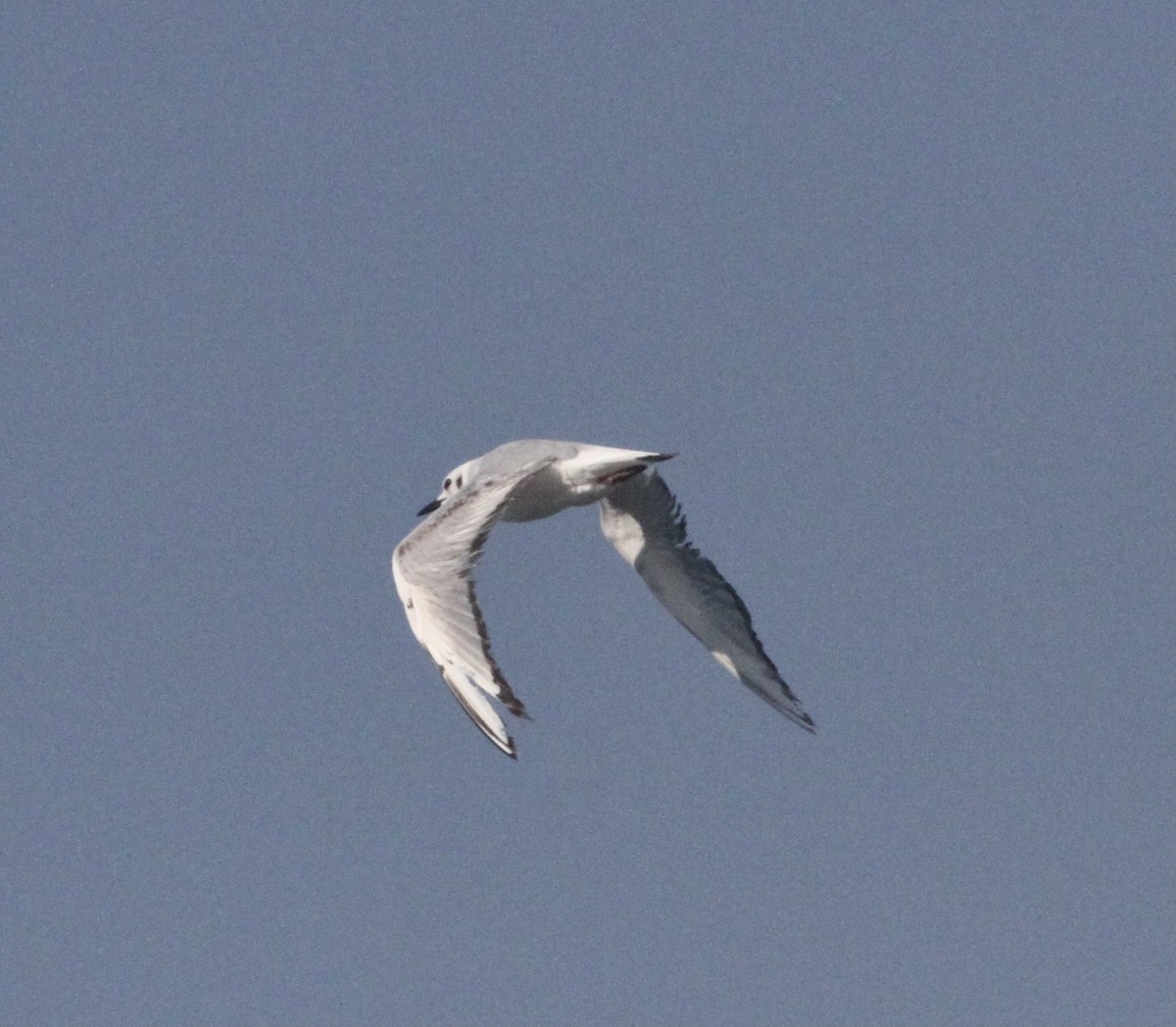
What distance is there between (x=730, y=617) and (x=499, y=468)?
A: 149 inches

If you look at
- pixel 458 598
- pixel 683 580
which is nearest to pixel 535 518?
pixel 683 580

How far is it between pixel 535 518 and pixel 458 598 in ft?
11.1

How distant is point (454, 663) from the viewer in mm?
18625

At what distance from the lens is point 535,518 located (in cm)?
2233

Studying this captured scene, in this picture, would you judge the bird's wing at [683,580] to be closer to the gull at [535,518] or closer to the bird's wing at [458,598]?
the gull at [535,518]

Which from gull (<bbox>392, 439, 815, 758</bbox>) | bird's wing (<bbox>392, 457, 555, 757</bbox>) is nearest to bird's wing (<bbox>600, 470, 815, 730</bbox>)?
gull (<bbox>392, 439, 815, 758</bbox>)

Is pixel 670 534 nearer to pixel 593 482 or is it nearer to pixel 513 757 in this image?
pixel 593 482

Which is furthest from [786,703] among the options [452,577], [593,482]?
[452,577]

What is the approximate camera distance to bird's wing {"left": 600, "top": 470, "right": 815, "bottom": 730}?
23.8m

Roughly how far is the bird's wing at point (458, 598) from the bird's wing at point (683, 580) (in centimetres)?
366

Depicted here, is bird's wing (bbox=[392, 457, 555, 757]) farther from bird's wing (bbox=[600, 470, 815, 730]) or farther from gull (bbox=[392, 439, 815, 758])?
bird's wing (bbox=[600, 470, 815, 730])

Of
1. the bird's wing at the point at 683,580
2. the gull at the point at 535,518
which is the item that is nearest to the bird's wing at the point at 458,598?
the gull at the point at 535,518

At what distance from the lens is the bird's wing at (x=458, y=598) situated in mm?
18344

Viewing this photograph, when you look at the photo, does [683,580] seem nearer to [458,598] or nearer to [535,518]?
[535,518]
